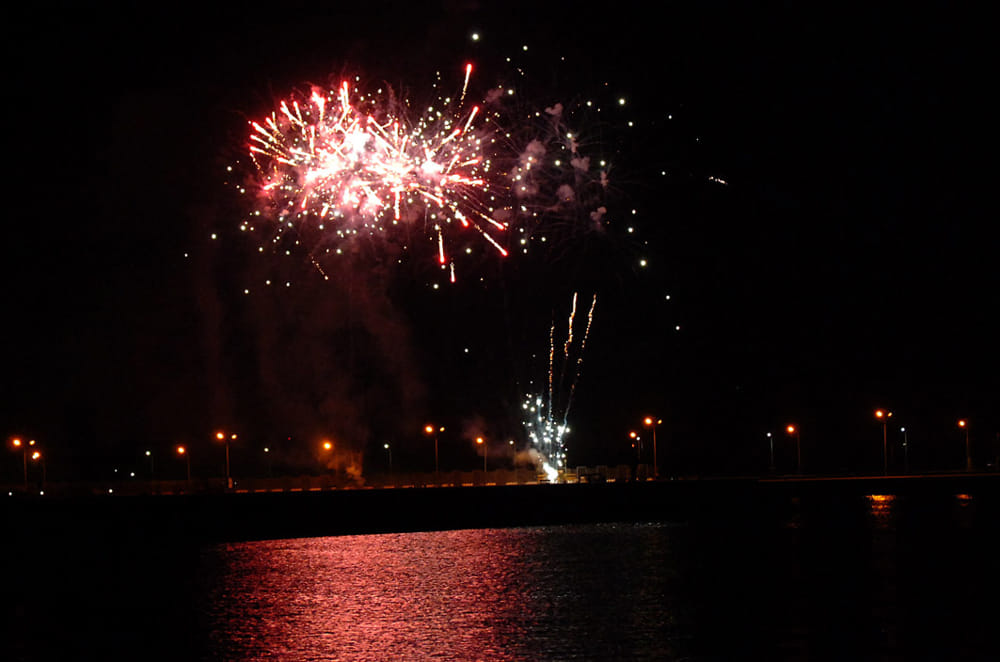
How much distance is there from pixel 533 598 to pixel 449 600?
47.1 inches

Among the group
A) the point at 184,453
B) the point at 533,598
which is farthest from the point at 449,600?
the point at 184,453

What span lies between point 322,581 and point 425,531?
35.1 ft

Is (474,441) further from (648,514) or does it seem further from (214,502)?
(214,502)

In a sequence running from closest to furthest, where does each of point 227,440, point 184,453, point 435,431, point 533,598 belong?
point 533,598, point 227,440, point 184,453, point 435,431

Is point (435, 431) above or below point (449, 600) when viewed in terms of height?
above

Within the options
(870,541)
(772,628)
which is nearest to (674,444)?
(870,541)

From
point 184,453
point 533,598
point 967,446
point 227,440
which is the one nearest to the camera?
point 533,598

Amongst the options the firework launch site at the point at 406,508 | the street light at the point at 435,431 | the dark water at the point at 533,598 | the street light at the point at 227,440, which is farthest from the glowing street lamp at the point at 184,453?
the dark water at the point at 533,598

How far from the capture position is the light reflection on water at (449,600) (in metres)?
11.5

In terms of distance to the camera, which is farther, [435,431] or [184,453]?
[435,431]

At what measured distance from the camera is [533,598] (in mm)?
14797

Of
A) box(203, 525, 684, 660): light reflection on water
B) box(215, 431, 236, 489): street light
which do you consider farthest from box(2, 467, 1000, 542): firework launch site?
box(203, 525, 684, 660): light reflection on water

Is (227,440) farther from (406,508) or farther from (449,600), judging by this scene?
(449,600)

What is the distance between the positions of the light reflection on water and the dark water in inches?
1.7
